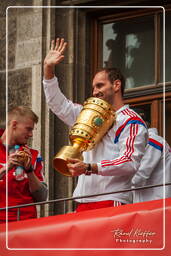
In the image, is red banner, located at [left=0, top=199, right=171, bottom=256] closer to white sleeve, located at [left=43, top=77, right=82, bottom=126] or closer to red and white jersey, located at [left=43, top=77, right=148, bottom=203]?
red and white jersey, located at [left=43, top=77, right=148, bottom=203]

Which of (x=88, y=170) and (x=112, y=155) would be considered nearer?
(x=88, y=170)

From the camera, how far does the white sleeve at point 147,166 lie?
9.41m

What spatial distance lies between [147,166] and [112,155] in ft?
1.38

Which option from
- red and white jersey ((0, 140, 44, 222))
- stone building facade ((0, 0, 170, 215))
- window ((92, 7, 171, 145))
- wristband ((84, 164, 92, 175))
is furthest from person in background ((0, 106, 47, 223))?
window ((92, 7, 171, 145))

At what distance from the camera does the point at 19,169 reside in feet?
30.5

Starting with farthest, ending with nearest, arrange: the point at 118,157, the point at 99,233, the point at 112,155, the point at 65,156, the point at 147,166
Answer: the point at 147,166 < the point at 112,155 < the point at 118,157 < the point at 65,156 < the point at 99,233

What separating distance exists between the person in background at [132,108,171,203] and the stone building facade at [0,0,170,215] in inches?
69.4

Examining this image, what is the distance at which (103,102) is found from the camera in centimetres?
920

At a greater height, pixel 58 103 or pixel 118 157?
pixel 58 103

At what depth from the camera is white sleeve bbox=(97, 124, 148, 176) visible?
890cm

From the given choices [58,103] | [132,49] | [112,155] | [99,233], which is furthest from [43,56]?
[99,233]

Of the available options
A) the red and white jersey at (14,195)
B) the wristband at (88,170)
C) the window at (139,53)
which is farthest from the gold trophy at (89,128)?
the window at (139,53)

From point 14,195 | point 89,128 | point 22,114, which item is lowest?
point 14,195

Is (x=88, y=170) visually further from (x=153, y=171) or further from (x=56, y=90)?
(x=56, y=90)
